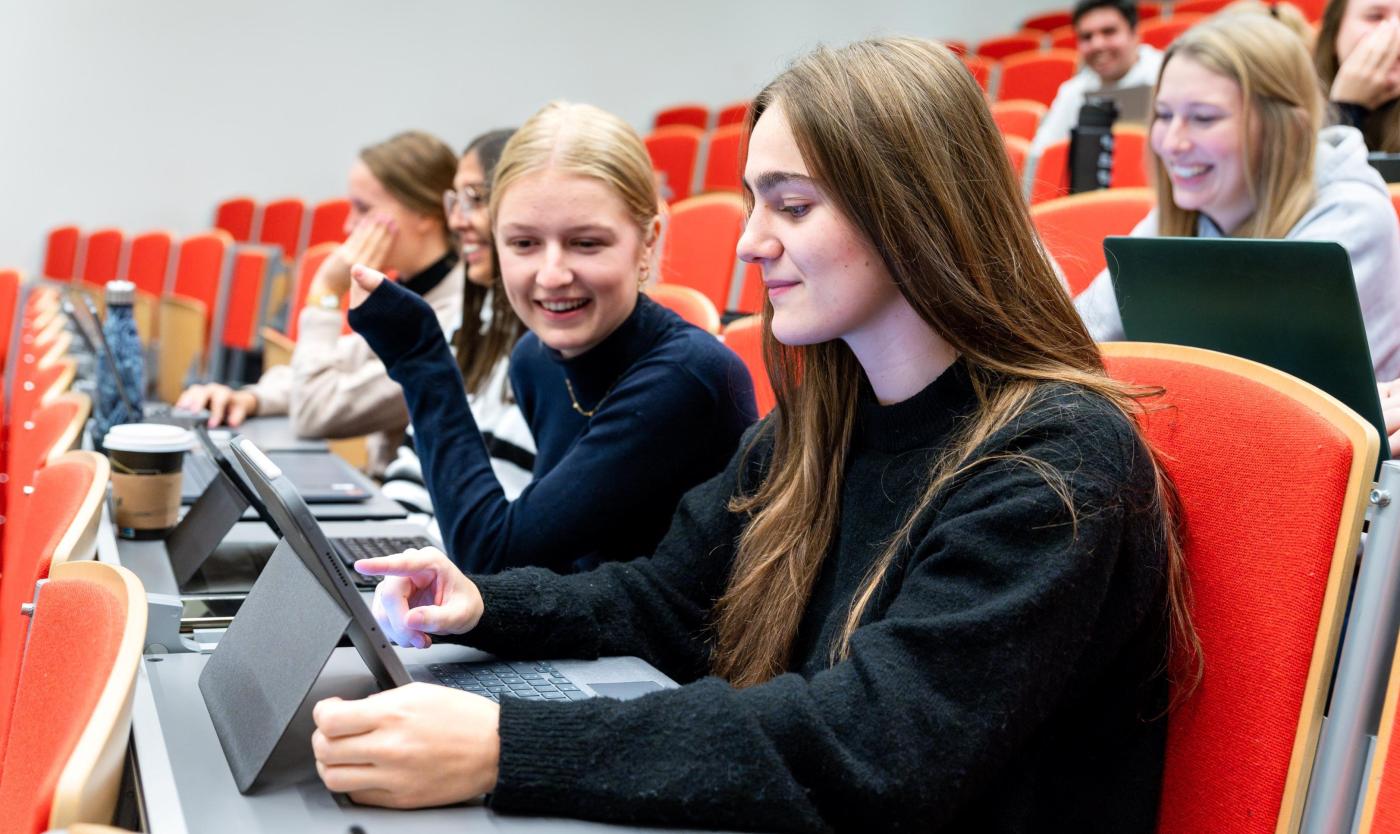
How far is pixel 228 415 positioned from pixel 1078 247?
158cm

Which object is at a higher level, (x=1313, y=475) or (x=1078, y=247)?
(x=1313, y=475)

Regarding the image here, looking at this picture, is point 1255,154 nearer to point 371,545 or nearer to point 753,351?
point 753,351

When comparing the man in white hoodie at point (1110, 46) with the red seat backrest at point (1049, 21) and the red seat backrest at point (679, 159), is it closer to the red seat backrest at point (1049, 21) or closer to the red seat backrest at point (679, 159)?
the red seat backrest at point (679, 159)

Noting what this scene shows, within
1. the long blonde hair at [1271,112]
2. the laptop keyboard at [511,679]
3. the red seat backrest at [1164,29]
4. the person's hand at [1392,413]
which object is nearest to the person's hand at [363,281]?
the laptop keyboard at [511,679]

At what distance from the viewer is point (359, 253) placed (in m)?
2.65

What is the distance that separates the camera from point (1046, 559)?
878 mm

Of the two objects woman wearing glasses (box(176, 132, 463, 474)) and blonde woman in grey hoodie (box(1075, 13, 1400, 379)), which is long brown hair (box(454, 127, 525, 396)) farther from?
blonde woman in grey hoodie (box(1075, 13, 1400, 379))

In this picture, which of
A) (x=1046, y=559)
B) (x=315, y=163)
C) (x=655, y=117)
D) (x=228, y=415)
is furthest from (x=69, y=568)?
(x=655, y=117)

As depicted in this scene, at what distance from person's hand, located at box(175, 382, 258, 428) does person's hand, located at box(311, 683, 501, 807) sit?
5.76 ft

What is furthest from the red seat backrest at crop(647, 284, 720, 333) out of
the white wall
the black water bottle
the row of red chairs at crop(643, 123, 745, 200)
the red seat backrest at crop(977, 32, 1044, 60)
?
the red seat backrest at crop(977, 32, 1044, 60)

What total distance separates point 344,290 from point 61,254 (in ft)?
14.8

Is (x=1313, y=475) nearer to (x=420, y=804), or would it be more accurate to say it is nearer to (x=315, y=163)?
(x=420, y=804)

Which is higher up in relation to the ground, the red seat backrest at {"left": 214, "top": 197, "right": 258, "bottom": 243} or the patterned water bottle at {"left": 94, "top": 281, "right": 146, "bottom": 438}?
the patterned water bottle at {"left": 94, "top": 281, "right": 146, "bottom": 438}

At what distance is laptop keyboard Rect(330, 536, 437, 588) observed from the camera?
1.49 m
